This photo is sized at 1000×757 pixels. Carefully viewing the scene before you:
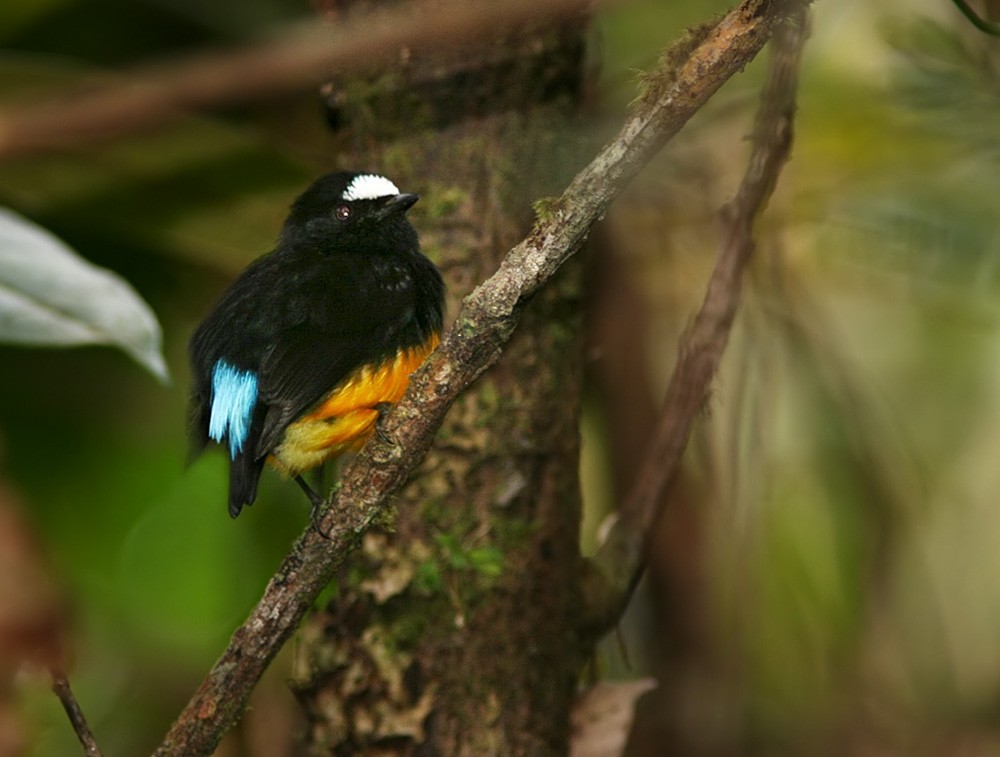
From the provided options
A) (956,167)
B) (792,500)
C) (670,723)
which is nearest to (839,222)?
(956,167)

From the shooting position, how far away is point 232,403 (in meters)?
2.15

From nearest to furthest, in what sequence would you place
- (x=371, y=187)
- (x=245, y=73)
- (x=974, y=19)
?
(x=245, y=73)
(x=974, y=19)
(x=371, y=187)

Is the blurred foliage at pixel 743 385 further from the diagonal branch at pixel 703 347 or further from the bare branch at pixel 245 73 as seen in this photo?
the bare branch at pixel 245 73

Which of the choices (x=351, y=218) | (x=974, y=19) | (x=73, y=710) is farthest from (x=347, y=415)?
(x=974, y=19)

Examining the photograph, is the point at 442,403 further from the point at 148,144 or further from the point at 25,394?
the point at 25,394

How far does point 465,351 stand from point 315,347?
58 centimetres

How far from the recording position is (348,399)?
215 centimetres

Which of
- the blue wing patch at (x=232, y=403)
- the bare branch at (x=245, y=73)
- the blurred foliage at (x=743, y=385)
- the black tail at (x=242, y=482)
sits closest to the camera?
the bare branch at (x=245, y=73)

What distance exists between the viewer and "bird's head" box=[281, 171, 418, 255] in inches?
88.7

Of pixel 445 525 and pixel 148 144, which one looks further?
pixel 148 144

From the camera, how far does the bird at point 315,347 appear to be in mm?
2084

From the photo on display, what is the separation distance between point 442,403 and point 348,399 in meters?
0.57

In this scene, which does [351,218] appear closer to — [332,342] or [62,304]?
[332,342]

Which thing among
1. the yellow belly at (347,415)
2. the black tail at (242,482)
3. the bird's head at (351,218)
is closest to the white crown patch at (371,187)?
the bird's head at (351,218)
